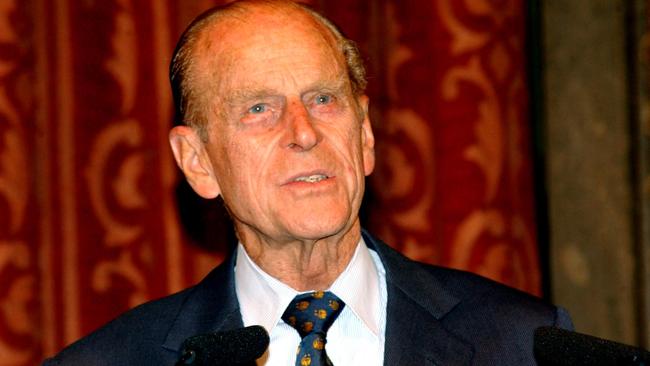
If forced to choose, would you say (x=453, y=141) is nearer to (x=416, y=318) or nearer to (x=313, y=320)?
(x=416, y=318)

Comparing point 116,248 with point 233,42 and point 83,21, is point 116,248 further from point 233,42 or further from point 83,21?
point 233,42

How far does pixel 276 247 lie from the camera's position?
2688 millimetres

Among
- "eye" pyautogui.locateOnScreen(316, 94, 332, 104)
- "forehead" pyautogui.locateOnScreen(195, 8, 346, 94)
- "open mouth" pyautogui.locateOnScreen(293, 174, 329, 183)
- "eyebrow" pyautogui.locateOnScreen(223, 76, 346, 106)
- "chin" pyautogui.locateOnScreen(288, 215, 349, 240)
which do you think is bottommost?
"chin" pyautogui.locateOnScreen(288, 215, 349, 240)

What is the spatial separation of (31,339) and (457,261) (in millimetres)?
1387

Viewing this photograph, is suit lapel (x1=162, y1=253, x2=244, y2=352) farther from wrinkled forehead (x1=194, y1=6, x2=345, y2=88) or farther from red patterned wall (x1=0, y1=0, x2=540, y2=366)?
Answer: red patterned wall (x1=0, y1=0, x2=540, y2=366)

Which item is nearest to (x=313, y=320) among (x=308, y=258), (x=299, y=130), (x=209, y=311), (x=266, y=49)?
(x=308, y=258)

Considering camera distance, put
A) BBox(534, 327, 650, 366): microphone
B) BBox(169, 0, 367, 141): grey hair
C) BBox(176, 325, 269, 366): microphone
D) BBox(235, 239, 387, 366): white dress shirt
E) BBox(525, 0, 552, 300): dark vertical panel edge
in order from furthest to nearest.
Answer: BBox(525, 0, 552, 300): dark vertical panel edge
BBox(169, 0, 367, 141): grey hair
BBox(235, 239, 387, 366): white dress shirt
BBox(176, 325, 269, 366): microphone
BBox(534, 327, 650, 366): microphone

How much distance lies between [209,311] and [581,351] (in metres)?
1.19

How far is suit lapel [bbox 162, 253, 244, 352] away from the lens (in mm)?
2670

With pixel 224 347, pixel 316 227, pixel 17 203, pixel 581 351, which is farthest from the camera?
pixel 17 203

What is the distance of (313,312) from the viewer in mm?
2582

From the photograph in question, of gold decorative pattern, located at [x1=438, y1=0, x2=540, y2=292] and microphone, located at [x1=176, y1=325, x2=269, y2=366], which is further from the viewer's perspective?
gold decorative pattern, located at [x1=438, y1=0, x2=540, y2=292]

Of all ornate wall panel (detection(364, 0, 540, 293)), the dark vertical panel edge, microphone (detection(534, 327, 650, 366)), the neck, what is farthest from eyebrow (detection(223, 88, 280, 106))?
the dark vertical panel edge

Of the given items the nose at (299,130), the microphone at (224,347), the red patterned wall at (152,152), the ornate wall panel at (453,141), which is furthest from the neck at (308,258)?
the ornate wall panel at (453,141)
